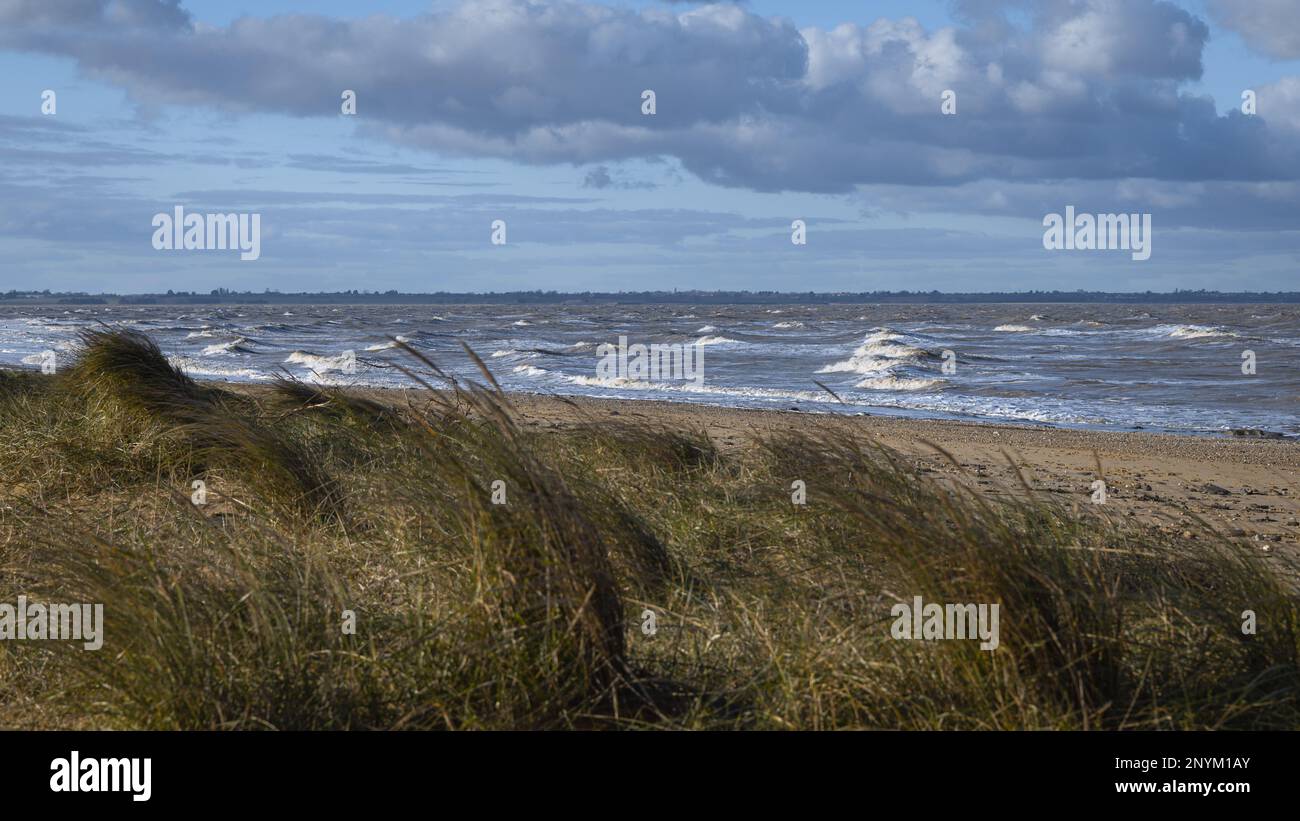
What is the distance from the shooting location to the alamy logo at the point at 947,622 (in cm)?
322

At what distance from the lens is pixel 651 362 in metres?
31.7

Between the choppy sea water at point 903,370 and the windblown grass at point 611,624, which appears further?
the choppy sea water at point 903,370

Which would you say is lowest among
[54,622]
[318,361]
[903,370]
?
[54,622]

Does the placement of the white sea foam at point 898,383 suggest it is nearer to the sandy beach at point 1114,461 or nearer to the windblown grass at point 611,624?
the sandy beach at point 1114,461

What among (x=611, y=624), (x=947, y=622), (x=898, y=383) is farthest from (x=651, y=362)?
(x=947, y=622)

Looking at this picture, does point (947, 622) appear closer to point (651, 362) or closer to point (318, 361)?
point (318, 361)

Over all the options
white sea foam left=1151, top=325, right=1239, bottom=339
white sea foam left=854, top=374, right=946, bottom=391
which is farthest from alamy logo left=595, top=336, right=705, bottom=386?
white sea foam left=1151, top=325, right=1239, bottom=339
